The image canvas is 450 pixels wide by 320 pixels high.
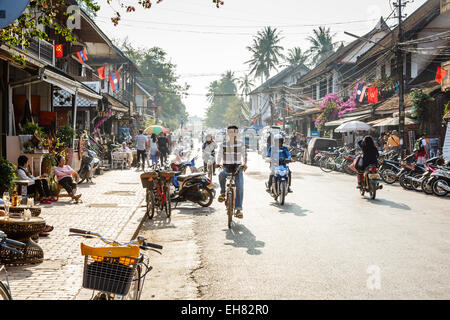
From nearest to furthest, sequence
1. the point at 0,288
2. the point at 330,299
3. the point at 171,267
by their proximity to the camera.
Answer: the point at 0,288, the point at 330,299, the point at 171,267

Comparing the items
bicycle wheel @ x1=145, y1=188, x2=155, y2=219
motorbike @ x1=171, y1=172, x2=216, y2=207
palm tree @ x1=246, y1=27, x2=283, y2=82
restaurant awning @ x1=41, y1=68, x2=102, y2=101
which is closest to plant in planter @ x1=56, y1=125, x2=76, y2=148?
restaurant awning @ x1=41, y1=68, x2=102, y2=101

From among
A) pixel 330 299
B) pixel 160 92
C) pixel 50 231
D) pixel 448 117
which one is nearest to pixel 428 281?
pixel 330 299

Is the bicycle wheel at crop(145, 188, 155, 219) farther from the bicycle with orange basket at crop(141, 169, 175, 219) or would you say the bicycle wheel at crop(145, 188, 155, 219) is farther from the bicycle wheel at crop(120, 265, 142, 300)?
the bicycle wheel at crop(120, 265, 142, 300)

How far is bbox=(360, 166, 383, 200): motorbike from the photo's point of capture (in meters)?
12.8

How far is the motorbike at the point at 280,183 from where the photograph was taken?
38.1 feet

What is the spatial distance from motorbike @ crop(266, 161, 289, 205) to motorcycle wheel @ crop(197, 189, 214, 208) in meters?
1.61

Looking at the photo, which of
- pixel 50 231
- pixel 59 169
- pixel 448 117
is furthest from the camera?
pixel 448 117

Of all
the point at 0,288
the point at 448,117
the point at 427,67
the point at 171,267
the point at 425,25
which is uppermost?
the point at 425,25

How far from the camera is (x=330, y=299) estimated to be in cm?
465

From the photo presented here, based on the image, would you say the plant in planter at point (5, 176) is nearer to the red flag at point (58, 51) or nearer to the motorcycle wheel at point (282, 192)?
the motorcycle wheel at point (282, 192)
